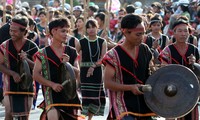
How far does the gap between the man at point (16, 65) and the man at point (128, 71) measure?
226 centimetres

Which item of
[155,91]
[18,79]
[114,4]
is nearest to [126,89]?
[155,91]

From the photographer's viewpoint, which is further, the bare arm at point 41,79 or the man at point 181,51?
the man at point 181,51

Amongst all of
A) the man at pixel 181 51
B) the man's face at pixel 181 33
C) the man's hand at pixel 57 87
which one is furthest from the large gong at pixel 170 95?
the man's face at pixel 181 33

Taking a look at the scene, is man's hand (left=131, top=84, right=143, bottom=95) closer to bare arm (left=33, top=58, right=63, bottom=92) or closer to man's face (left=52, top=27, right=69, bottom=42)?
bare arm (left=33, top=58, right=63, bottom=92)

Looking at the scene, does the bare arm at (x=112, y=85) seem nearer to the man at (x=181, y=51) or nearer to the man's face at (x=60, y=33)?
the man's face at (x=60, y=33)

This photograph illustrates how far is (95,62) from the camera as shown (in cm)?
1393

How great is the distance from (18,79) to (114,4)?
39.8 ft

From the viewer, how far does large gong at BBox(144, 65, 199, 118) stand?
799 centimetres

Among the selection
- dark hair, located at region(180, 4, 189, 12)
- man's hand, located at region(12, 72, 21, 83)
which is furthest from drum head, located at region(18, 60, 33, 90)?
dark hair, located at region(180, 4, 189, 12)

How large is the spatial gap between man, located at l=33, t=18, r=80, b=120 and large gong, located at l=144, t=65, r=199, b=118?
1.55m

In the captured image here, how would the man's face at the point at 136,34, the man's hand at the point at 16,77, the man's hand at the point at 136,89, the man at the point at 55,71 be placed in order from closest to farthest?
the man's hand at the point at 136,89 → the man's face at the point at 136,34 → the man at the point at 55,71 → the man's hand at the point at 16,77

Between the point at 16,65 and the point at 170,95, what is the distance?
10.1 ft

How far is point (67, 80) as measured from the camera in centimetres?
903

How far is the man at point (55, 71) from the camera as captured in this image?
30.5ft
